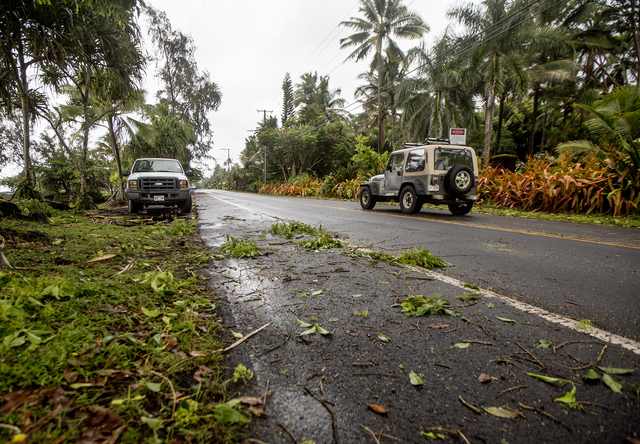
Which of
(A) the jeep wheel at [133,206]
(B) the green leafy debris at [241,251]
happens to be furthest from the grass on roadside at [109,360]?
(A) the jeep wheel at [133,206]

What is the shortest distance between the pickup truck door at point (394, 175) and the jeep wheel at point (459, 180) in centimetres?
158

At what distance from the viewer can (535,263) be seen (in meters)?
3.38

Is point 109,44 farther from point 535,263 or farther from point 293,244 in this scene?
point 535,263

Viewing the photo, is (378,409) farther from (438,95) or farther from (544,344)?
(438,95)

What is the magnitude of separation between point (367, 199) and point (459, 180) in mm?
3406

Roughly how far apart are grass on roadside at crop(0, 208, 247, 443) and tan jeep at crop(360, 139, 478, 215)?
7436mm

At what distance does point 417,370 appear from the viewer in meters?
1.42

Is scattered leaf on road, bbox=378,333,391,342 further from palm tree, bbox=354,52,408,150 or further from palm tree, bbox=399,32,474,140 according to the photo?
palm tree, bbox=354,52,408,150

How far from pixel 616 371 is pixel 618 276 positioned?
2.17 m

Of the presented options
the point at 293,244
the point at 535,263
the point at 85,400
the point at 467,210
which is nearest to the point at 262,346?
the point at 85,400

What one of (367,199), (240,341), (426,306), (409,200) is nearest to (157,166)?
(367,199)

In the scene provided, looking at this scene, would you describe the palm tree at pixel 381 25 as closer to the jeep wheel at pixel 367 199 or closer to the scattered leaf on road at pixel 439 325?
the jeep wheel at pixel 367 199

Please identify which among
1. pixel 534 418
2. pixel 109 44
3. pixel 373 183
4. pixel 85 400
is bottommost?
pixel 534 418

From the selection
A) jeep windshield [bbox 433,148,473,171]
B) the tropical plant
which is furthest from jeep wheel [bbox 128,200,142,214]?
the tropical plant
